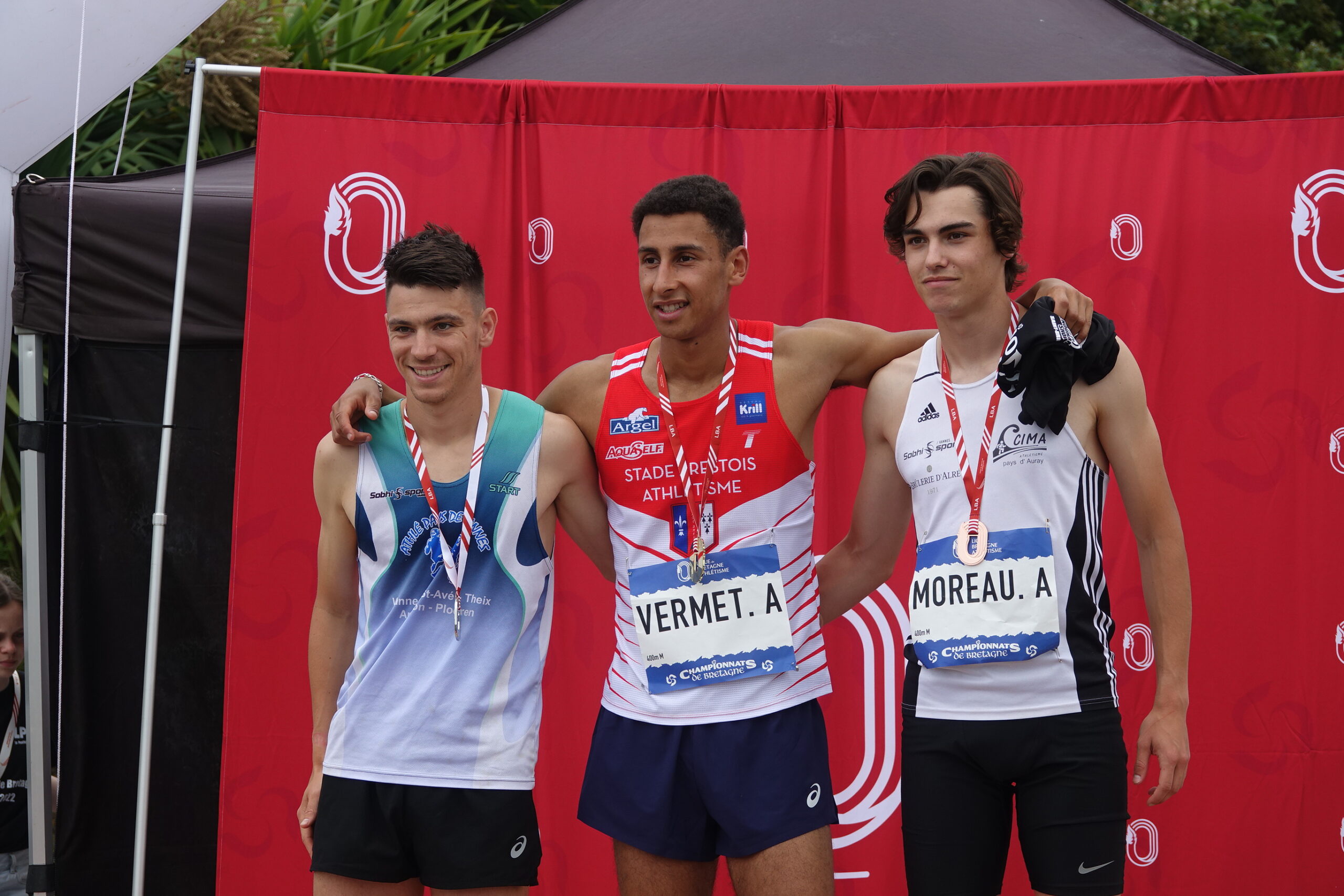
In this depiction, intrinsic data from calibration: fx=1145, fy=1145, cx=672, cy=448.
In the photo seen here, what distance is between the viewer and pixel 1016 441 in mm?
2215

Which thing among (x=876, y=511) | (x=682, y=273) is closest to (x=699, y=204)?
(x=682, y=273)

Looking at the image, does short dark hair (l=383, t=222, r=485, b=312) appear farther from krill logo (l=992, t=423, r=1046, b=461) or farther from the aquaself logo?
krill logo (l=992, t=423, r=1046, b=461)

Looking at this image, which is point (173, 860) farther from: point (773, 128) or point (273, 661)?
point (773, 128)

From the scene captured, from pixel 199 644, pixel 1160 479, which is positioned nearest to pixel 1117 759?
pixel 1160 479

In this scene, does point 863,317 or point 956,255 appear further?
point 863,317

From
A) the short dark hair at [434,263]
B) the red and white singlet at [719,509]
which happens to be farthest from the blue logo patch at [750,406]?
the short dark hair at [434,263]

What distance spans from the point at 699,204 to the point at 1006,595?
1032 mm

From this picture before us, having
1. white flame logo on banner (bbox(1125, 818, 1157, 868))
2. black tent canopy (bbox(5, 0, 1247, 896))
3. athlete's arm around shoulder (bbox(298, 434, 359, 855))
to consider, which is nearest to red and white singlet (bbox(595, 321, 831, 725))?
athlete's arm around shoulder (bbox(298, 434, 359, 855))

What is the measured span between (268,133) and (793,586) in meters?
2.42

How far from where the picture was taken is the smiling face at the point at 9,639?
3668mm

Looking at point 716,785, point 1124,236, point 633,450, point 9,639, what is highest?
point 1124,236

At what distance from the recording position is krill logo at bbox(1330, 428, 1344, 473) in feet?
12.2

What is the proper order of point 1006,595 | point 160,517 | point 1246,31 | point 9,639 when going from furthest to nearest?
point 1246,31, point 9,639, point 160,517, point 1006,595

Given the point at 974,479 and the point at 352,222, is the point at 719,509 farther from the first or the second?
the point at 352,222
